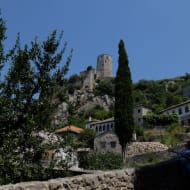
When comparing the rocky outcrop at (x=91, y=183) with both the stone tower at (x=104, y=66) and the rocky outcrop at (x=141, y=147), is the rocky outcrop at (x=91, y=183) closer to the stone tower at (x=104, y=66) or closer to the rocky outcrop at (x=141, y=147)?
the rocky outcrop at (x=141, y=147)

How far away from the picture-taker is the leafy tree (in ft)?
19.4

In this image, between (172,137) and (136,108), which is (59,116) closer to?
(172,137)

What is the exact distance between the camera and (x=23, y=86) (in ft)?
22.4

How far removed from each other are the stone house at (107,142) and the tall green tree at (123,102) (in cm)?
834

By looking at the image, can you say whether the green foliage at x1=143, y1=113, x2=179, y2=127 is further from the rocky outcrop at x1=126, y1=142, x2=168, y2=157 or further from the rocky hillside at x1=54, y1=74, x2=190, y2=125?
the rocky outcrop at x1=126, y1=142, x2=168, y2=157

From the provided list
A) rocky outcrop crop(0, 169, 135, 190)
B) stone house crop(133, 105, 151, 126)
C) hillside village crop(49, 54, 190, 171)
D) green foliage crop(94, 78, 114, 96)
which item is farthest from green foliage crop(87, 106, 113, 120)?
rocky outcrop crop(0, 169, 135, 190)

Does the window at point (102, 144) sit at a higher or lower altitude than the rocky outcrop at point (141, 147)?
higher

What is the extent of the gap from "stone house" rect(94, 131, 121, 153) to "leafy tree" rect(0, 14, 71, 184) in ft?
110

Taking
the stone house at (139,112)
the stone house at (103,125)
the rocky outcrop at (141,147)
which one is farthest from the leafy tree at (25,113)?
the stone house at (139,112)

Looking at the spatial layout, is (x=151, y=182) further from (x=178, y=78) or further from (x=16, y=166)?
(x=178, y=78)

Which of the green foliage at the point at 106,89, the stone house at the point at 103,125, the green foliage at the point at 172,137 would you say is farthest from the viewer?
the green foliage at the point at 106,89

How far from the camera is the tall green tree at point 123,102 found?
1248 inches

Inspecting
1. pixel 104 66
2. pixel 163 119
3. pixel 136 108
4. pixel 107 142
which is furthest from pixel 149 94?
pixel 107 142

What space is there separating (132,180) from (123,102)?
89.2 ft
